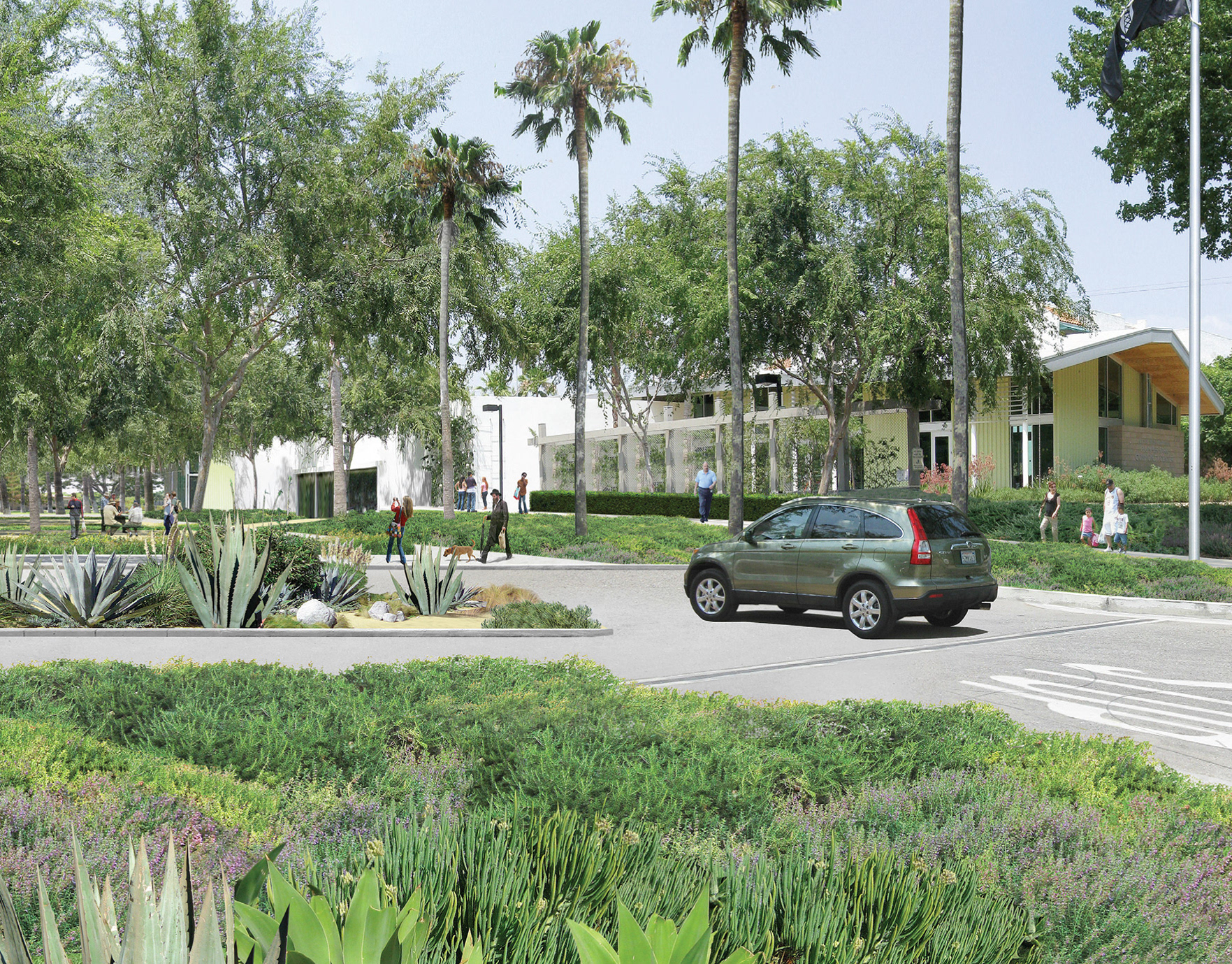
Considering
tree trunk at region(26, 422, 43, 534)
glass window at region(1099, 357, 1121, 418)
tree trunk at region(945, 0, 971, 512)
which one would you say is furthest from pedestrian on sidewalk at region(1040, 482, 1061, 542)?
tree trunk at region(26, 422, 43, 534)

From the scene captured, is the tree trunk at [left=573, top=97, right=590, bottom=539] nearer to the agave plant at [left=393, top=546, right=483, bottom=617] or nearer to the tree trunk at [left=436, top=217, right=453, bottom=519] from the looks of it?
the tree trunk at [left=436, top=217, right=453, bottom=519]

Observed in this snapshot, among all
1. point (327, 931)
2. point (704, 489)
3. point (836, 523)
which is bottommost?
point (327, 931)

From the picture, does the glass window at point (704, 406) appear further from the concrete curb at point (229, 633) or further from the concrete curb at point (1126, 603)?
the concrete curb at point (229, 633)

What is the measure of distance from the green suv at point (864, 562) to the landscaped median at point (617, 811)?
19.7 ft

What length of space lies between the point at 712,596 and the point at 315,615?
520 centimetres

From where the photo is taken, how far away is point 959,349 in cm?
2089

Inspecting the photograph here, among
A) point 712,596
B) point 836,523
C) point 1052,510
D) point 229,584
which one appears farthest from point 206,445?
point 836,523

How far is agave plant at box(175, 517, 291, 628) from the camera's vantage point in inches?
472

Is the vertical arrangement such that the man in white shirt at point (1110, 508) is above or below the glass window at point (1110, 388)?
below

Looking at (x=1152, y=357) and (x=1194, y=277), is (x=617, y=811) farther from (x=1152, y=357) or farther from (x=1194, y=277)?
(x=1152, y=357)

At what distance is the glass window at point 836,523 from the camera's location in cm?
1333

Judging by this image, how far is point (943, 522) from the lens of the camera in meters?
13.1

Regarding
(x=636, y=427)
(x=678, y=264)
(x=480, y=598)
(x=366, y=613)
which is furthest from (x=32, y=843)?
(x=636, y=427)

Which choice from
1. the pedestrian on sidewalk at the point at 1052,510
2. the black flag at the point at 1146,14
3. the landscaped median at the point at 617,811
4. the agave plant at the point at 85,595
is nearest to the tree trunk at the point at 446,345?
the pedestrian on sidewalk at the point at 1052,510
